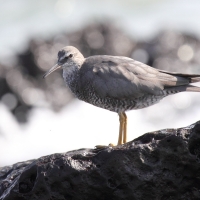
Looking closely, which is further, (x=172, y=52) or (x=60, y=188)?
(x=172, y=52)

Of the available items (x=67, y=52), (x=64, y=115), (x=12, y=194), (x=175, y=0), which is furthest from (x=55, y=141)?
(x=175, y=0)

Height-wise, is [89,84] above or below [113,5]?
below

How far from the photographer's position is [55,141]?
11.6 metres

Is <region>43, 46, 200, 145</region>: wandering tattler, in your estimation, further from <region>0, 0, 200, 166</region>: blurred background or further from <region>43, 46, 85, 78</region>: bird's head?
<region>0, 0, 200, 166</region>: blurred background

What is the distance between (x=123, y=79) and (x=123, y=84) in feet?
0.23

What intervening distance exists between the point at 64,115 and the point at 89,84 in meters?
4.92

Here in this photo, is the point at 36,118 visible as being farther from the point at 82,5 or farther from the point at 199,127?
the point at 82,5

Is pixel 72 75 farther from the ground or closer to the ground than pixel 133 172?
farther from the ground

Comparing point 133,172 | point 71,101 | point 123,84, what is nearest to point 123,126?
point 123,84

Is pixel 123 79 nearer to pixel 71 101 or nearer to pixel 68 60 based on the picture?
pixel 68 60

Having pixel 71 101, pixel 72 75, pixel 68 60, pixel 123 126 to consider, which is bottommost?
pixel 123 126

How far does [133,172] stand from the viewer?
5.37 meters

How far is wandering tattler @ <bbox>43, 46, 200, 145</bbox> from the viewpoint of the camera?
24.4 feet

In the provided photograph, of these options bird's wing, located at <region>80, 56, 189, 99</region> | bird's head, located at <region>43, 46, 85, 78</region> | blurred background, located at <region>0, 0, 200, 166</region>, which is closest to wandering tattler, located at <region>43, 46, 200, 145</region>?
bird's wing, located at <region>80, 56, 189, 99</region>
